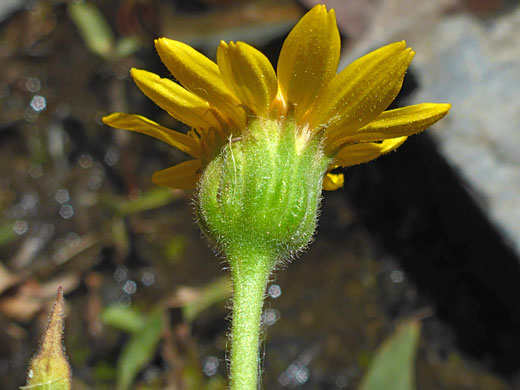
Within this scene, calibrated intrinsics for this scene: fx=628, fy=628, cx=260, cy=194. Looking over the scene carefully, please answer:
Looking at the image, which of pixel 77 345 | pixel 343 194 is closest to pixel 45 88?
pixel 77 345

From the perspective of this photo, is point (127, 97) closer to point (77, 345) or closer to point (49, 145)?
point (49, 145)

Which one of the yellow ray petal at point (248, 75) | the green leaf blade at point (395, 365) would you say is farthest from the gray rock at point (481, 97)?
the yellow ray petal at point (248, 75)

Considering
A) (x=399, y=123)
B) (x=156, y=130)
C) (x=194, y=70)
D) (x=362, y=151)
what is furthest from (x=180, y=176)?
(x=399, y=123)

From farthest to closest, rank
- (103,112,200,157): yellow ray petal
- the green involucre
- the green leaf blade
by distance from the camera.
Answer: the green leaf blade
(103,112,200,157): yellow ray petal
the green involucre

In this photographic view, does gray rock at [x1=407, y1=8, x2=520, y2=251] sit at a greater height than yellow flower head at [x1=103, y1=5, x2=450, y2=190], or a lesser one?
greater

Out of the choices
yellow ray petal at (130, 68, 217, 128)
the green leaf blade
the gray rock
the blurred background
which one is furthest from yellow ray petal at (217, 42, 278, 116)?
the gray rock

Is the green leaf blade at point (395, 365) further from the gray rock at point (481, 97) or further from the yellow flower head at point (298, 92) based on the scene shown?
the yellow flower head at point (298, 92)

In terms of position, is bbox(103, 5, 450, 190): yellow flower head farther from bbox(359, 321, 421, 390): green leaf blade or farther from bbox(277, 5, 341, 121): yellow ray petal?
bbox(359, 321, 421, 390): green leaf blade
